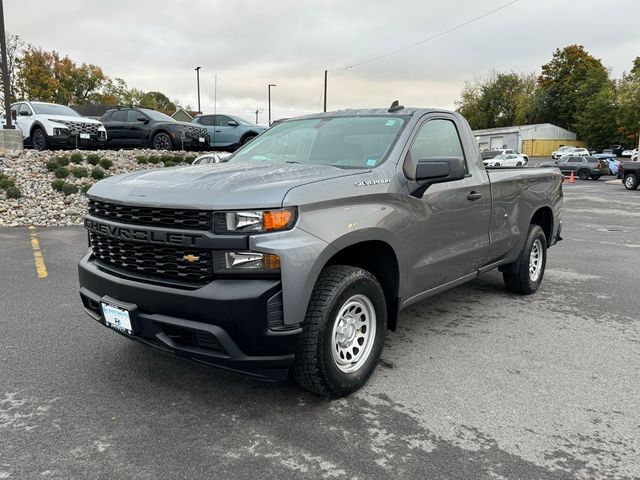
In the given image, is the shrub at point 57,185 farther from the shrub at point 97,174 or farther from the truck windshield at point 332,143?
the truck windshield at point 332,143

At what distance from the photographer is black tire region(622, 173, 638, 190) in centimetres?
2508

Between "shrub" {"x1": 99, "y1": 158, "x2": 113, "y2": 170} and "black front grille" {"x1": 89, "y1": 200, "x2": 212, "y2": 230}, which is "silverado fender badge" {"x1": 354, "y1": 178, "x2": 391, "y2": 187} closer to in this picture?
"black front grille" {"x1": 89, "y1": 200, "x2": 212, "y2": 230}

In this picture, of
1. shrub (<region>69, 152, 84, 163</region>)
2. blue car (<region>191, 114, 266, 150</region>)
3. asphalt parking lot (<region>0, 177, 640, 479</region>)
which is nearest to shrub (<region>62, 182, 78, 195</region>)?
shrub (<region>69, 152, 84, 163</region>)

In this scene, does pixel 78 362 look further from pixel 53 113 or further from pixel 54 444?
pixel 53 113

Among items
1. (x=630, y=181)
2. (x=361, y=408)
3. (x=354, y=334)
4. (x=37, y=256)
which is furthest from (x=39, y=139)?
(x=630, y=181)

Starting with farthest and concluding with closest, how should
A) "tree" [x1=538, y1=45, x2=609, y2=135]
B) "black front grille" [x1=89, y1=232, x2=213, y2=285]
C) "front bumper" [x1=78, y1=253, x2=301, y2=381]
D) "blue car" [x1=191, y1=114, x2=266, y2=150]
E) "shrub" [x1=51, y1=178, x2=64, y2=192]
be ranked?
"tree" [x1=538, y1=45, x2=609, y2=135] < "blue car" [x1=191, y1=114, x2=266, y2=150] < "shrub" [x1=51, y1=178, x2=64, y2=192] < "black front grille" [x1=89, y1=232, x2=213, y2=285] < "front bumper" [x1=78, y1=253, x2=301, y2=381]

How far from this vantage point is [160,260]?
3.05 meters

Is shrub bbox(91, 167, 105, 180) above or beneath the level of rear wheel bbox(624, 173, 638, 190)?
above

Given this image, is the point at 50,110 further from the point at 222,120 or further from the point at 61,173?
the point at 222,120

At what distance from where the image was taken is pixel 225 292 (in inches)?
110

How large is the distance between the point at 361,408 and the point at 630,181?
2684 centimetres

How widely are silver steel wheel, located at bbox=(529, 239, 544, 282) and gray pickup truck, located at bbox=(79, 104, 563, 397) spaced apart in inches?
69.7

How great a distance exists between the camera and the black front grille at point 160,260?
2.90 meters

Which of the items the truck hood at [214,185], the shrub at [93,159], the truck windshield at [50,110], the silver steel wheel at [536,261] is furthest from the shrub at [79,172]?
the silver steel wheel at [536,261]
